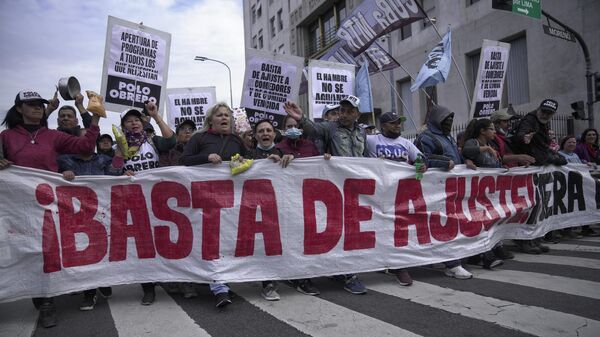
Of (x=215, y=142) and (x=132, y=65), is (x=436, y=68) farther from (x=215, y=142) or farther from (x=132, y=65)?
(x=215, y=142)

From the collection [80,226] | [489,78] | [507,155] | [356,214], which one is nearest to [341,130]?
[356,214]

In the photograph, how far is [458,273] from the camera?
4.55 m

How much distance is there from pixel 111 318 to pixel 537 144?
5934 millimetres

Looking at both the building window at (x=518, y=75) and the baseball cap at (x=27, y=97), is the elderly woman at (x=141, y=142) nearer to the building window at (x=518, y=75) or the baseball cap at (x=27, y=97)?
the baseball cap at (x=27, y=97)

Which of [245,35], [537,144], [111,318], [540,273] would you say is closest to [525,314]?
[540,273]

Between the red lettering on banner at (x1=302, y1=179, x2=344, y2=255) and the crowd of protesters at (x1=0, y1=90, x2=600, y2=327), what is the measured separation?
0.31 m

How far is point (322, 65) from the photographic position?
7426mm

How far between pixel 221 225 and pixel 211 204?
0.74 feet

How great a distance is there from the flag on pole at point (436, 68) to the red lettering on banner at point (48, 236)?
703cm

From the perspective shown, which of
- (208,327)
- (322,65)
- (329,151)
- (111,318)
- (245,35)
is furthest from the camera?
(245,35)

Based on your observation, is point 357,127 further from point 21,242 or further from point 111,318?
point 21,242

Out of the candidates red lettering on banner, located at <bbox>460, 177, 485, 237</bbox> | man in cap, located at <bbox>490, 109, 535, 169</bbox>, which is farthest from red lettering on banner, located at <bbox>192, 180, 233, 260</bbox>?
man in cap, located at <bbox>490, 109, 535, 169</bbox>

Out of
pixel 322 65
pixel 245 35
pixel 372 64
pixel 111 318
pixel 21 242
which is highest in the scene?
pixel 245 35

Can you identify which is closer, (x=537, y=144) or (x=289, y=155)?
(x=289, y=155)
